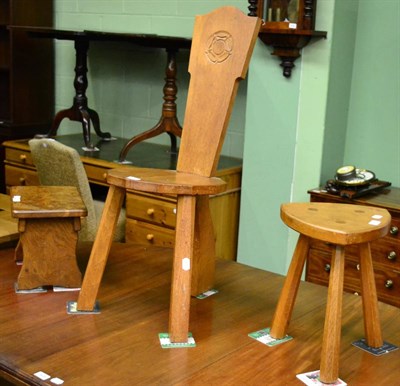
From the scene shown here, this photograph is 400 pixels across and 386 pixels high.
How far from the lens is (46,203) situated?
198cm

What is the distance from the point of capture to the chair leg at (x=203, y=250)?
1860 mm

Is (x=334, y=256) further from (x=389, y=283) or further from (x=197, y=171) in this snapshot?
(x=389, y=283)

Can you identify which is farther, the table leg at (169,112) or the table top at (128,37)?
the table leg at (169,112)

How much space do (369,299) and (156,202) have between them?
6.15 feet

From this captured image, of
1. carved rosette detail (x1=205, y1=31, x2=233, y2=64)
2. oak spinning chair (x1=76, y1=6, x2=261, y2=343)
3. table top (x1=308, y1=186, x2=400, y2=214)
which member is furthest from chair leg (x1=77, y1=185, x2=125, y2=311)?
table top (x1=308, y1=186, x2=400, y2=214)

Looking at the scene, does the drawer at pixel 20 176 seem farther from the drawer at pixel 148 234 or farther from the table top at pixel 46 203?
the table top at pixel 46 203

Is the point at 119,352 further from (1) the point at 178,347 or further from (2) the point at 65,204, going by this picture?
(2) the point at 65,204

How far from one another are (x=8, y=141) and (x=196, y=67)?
104 inches

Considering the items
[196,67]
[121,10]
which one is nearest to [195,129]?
[196,67]

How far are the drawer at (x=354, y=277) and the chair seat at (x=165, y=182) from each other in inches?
48.7

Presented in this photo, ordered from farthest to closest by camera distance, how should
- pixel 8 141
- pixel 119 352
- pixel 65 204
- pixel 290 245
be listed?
pixel 8 141, pixel 290 245, pixel 65 204, pixel 119 352

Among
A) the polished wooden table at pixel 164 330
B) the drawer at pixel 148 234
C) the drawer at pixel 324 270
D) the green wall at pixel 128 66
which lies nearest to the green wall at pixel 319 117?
the drawer at pixel 324 270

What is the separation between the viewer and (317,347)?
65.9 inches

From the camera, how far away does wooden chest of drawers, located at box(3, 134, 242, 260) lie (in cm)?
339
